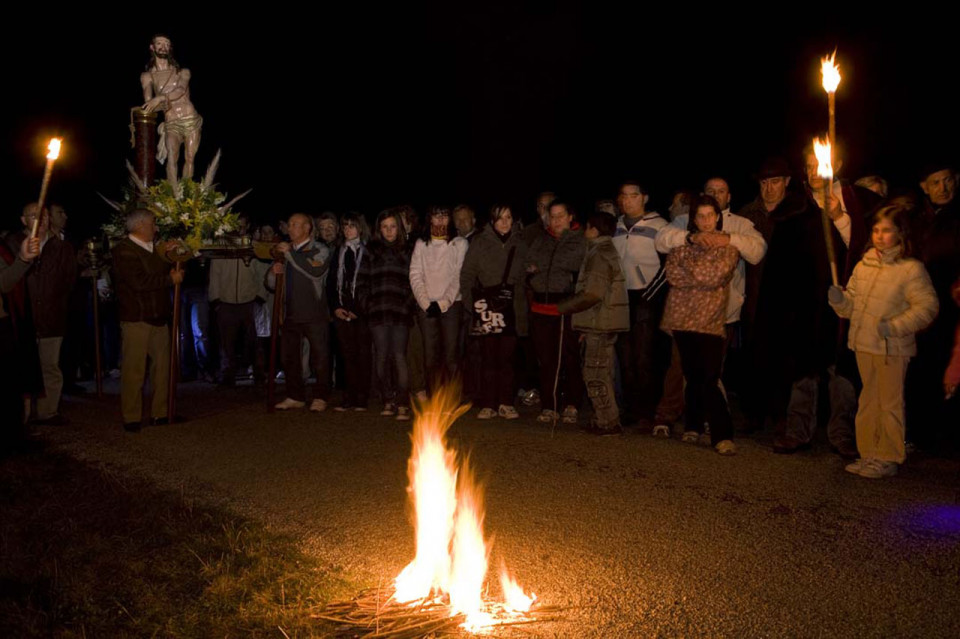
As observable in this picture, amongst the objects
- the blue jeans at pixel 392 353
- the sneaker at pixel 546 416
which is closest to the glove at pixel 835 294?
the sneaker at pixel 546 416

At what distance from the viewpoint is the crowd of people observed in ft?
20.4

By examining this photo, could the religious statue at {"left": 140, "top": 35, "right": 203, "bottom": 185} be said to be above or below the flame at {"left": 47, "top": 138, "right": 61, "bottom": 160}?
above

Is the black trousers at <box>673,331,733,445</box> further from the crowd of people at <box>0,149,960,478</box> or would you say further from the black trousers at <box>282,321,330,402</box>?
the black trousers at <box>282,321,330,402</box>

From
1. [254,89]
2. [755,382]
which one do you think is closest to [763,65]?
[755,382]

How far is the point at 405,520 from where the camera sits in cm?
488

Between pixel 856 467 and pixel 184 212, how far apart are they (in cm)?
757

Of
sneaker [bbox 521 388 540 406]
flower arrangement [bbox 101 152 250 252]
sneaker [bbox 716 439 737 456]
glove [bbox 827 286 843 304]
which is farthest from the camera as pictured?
sneaker [bbox 521 388 540 406]

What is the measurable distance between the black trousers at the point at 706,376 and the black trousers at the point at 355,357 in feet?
12.5

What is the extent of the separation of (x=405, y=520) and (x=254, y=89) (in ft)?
60.2

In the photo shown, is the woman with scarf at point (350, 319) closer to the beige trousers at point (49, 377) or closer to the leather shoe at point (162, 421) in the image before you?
the leather shoe at point (162, 421)

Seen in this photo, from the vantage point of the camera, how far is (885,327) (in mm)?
5777

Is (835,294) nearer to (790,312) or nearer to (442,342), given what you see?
(790,312)

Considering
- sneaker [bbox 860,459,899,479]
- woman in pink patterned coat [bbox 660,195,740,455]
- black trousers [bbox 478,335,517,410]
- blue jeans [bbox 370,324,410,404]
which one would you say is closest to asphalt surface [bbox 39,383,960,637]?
sneaker [bbox 860,459,899,479]

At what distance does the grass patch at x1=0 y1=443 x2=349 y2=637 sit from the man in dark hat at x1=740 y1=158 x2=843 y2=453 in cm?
440
